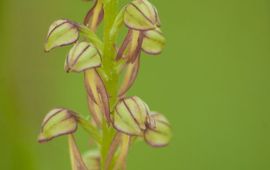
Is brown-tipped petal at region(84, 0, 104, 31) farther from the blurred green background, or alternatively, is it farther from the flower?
the blurred green background

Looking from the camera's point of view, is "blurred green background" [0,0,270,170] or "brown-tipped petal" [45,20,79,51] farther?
"blurred green background" [0,0,270,170]

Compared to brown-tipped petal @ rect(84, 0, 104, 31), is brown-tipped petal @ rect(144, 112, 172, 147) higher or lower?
lower

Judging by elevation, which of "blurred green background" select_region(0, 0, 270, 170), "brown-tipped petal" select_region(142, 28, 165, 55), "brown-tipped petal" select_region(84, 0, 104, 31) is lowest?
"blurred green background" select_region(0, 0, 270, 170)

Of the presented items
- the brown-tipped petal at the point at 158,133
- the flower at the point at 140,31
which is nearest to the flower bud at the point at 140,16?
the flower at the point at 140,31

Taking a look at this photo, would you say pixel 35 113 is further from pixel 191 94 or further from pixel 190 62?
pixel 190 62

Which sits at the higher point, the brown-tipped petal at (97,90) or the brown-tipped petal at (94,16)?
the brown-tipped petal at (94,16)

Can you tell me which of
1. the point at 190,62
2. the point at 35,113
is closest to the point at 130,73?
the point at 35,113

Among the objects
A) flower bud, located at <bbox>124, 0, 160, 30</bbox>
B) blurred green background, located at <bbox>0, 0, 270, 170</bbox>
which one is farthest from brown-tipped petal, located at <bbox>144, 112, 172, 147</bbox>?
blurred green background, located at <bbox>0, 0, 270, 170</bbox>

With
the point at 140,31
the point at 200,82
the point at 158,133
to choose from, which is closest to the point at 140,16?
the point at 140,31

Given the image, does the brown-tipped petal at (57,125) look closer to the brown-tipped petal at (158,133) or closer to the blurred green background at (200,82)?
the brown-tipped petal at (158,133)
